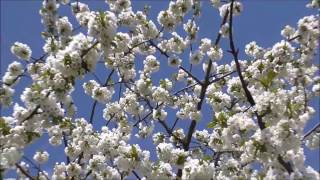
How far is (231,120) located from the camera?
698 cm

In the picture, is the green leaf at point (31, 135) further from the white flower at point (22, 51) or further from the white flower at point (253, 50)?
the white flower at point (253, 50)

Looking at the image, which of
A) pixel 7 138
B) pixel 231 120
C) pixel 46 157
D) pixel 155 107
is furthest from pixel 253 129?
pixel 46 157

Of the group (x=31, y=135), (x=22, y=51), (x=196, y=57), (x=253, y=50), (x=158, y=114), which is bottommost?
(x=31, y=135)

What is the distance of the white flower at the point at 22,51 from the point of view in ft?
28.0

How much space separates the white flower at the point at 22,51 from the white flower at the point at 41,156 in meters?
2.27

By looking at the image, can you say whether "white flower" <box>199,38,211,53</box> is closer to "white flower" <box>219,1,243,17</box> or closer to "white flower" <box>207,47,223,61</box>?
"white flower" <box>207,47,223,61</box>

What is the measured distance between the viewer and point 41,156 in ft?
33.2

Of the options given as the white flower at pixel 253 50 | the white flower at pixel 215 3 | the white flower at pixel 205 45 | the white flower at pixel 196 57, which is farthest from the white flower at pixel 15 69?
the white flower at pixel 253 50

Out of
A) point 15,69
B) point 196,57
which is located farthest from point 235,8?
point 15,69

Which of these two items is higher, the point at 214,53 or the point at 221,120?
the point at 214,53

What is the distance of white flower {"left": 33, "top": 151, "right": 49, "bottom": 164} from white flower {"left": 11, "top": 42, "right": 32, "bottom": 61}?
227 cm

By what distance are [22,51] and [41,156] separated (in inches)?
93.1

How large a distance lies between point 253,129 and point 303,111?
967 millimetres

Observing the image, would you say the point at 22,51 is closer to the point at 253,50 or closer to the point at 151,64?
the point at 151,64
